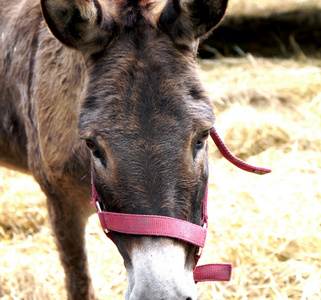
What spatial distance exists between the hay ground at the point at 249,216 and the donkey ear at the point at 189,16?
1.17 ft

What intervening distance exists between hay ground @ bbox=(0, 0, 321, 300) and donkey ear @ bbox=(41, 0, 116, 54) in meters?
0.61

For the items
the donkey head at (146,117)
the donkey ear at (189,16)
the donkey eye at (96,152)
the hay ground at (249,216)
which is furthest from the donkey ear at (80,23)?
the hay ground at (249,216)

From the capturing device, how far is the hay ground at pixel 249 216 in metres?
3.53

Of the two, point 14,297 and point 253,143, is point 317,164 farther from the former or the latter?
point 14,297

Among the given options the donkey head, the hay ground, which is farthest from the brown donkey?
the hay ground

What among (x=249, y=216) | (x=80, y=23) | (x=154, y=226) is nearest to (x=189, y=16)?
(x=80, y=23)

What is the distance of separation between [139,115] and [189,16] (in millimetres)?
528

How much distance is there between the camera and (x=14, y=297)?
3.51 meters

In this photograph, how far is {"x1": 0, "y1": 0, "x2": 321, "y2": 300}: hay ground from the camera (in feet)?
11.6

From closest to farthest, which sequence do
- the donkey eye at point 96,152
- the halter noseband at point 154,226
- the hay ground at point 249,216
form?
1. the halter noseband at point 154,226
2. the donkey eye at point 96,152
3. the hay ground at point 249,216

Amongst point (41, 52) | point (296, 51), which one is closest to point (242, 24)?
point (296, 51)

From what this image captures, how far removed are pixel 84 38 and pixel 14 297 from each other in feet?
7.48

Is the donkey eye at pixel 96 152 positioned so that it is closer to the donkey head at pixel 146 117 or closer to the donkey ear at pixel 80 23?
the donkey head at pixel 146 117

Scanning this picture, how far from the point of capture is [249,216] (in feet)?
13.5
